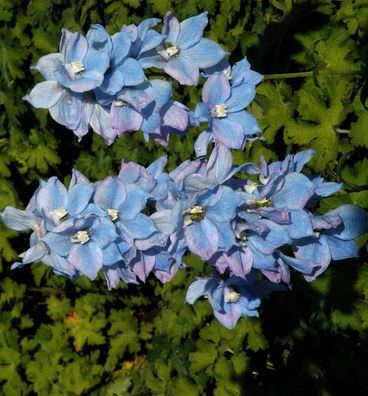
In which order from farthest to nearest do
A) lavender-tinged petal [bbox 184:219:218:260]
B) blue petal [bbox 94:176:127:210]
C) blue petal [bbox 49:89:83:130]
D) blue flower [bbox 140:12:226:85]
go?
blue flower [bbox 140:12:226:85]
blue petal [bbox 49:89:83:130]
blue petal [bbox 94:176:127:210]
lavender-tinged petal [bbox 184:219:218:260]

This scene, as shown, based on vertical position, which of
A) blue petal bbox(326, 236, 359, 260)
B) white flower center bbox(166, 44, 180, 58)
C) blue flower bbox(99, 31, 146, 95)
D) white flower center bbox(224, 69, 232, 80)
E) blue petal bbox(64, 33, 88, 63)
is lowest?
blue petal bbox(326, 236, 359, 260)

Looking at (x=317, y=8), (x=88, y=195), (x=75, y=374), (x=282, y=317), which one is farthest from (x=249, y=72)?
(x=75, y=374)

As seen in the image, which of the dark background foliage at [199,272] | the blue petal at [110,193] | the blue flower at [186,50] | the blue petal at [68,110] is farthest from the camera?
the dark background foliage at [199,272]

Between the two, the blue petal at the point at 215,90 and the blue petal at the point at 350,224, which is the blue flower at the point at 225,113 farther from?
the blue petal at the point at 350,224

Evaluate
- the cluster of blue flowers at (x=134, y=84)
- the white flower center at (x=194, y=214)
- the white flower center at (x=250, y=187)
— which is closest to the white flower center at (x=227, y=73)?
the cluster of blue flowers at (x=134, y=84)

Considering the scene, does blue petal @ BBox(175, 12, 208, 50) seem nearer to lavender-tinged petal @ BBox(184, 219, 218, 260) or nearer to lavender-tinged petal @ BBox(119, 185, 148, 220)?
lavender-tinged petal @ BBox(119, 185, 148, 220)

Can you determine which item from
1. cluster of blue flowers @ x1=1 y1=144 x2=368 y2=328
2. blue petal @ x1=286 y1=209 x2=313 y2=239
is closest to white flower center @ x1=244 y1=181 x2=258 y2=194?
cluster of blue flowers @ x1=1 y1=144 x2=368 y2=328

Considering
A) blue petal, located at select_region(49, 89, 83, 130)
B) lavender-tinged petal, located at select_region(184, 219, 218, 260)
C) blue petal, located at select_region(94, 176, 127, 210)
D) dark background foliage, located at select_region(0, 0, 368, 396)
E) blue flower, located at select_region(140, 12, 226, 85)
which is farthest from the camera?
dark background foliage, located at select_region(0, 0, 368, 396)
